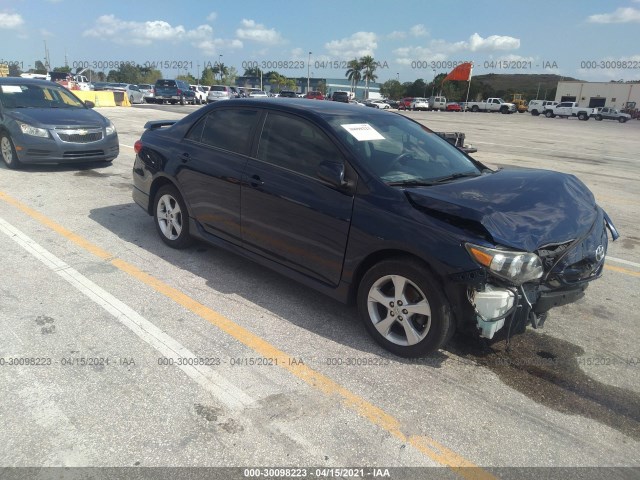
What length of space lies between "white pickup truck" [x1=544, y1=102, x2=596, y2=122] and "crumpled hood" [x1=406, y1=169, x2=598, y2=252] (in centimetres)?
5556

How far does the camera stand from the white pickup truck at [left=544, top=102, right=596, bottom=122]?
170ft

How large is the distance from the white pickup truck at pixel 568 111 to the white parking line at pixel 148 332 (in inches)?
2251

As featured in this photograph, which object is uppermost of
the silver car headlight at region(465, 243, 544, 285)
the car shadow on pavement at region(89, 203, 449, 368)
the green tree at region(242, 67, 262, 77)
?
the green tree at region(242, 67, 262, 77)

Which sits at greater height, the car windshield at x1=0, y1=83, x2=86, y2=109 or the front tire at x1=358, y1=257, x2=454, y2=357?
the car windshield at x1=0, y1=83, x2=86, y2=109

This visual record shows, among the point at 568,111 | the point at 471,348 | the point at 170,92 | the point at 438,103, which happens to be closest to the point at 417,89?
the point at 438,103

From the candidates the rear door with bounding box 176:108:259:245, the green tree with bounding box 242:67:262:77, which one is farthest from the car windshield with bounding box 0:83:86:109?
the green tree with bounding box 242:67:262:77

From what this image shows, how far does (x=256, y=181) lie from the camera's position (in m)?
4.03

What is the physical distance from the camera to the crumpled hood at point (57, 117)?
27.1 feet

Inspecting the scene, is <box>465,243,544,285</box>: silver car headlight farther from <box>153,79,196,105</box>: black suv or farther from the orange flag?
the orange flag

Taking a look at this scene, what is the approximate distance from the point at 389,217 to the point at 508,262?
2.62 feet

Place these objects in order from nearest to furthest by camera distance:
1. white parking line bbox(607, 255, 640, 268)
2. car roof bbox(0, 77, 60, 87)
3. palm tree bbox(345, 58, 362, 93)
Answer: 1. white parking line bbox(607, 255, 640, 268)
2. car roof bbox(0, 77, 60, 87)
3. palm tree bbox(345, 58, 362, 93)

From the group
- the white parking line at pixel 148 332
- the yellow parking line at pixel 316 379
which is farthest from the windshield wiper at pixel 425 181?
the white parking line at pixel 148 332

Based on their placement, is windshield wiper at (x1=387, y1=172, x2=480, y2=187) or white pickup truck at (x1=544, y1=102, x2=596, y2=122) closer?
windshield wiper at (x1=387, y1=172, x2=480, y2=187)

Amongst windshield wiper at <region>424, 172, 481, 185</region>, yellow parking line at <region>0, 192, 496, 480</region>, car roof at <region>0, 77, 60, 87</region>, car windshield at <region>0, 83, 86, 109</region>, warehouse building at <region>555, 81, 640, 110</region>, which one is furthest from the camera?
warehouse building at <region>555, 81, 640, 110</region>
